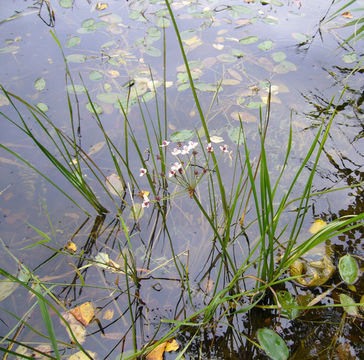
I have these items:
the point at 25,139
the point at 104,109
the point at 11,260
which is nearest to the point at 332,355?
the point at 11,260

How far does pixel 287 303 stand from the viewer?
4.58ft

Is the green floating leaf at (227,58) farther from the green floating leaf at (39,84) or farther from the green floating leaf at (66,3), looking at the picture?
the green floating leaf at (66,3)

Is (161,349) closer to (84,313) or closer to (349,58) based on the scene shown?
(84,313)

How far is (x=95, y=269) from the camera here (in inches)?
63.0

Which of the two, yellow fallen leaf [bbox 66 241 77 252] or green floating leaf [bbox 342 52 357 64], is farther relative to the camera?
green floating leaf [bbox 342 52 357 64]

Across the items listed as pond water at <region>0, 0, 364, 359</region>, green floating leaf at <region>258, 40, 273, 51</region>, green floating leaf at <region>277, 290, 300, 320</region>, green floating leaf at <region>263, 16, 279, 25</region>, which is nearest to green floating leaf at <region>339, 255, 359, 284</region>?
pond water at <region>0, 0, 364, 359</region>

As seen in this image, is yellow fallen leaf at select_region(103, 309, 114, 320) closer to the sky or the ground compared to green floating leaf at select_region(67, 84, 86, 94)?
closer to the ground

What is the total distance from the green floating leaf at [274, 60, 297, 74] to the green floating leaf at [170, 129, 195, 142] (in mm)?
980

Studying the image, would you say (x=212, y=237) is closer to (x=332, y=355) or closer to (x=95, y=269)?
(x=95, y=269)

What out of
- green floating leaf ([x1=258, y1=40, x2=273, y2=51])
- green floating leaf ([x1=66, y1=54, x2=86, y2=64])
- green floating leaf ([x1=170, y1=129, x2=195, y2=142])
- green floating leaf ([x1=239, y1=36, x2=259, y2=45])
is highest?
green floating leaf ([x1=66, y1=54, x2=86, y2=64])

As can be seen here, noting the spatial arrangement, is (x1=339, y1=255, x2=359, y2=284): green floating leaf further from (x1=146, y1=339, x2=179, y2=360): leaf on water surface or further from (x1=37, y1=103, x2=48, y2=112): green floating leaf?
(x1=37, y1=103, x2=48, y2=112): green floating leaf

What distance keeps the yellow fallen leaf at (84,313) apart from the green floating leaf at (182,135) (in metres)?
1.06

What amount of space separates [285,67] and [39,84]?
190 centimetres

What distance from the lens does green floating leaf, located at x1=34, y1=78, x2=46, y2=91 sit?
245cm
